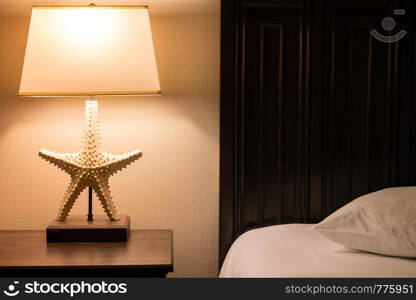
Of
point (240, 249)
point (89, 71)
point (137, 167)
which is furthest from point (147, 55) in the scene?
point (240, 249)

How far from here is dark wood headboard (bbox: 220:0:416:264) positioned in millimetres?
2092

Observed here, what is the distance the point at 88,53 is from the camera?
6.05ft

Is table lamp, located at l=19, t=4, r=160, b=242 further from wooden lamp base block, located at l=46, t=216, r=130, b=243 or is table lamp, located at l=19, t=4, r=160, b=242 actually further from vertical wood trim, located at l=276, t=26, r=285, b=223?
vertical wood trim, located at l=276, t=26, r=285, b=223

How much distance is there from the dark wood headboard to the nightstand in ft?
1.24

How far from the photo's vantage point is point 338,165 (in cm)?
212

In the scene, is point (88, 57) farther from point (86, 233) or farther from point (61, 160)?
point (86, 233)

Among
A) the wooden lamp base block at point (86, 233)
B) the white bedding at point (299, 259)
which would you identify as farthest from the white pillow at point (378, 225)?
the wooden lamp base block at point (86, 233)

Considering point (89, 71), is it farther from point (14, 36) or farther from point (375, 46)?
point (375, 46)

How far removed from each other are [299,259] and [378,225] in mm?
255

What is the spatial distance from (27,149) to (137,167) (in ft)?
1.24

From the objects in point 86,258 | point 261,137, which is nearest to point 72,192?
point 86,258

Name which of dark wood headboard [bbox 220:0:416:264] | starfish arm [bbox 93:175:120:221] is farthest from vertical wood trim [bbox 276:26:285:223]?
starfish arm [bbox 93:175:120:221]

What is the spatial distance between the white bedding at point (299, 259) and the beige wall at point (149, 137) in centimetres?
32

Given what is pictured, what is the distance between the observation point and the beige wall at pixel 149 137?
217cm
